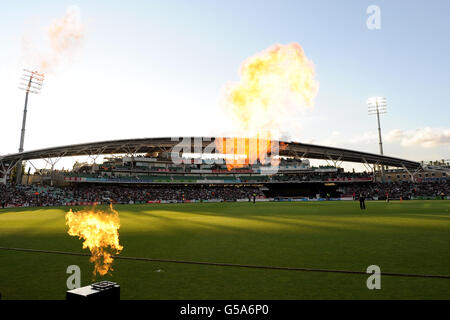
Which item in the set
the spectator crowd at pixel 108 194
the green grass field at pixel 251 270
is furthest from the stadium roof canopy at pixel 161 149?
the green grass field at pixel 251 270

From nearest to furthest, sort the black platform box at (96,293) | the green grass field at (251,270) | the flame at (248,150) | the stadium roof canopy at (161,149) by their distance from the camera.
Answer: the black platform box at (96,293) → the green grass field at (251,270) → the stadium roof canopy at (161,149) → the flame at (248,150)

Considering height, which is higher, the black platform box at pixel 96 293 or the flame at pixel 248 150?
the flame at pixel 248 150

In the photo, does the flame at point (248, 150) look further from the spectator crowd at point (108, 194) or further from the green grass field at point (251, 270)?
the green grass field at point (251, 270)

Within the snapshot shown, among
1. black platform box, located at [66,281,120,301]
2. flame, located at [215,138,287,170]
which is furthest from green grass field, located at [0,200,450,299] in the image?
flame, located at [215,138,287,170]

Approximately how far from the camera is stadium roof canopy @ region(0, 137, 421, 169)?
5913 centimetres

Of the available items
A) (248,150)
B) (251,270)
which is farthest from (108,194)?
(251,270)

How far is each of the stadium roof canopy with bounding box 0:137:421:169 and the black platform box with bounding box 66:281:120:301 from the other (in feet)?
197

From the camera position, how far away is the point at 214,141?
6706 centimetres

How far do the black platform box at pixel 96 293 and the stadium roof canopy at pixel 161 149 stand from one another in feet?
197

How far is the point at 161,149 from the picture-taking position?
71000 millimetres

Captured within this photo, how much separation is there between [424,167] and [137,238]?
279 ft

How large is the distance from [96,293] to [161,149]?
69.3 m

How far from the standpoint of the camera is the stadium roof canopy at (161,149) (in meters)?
59.1

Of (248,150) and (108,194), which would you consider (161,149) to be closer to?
(108,194)
